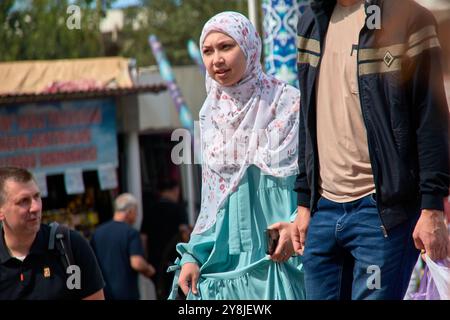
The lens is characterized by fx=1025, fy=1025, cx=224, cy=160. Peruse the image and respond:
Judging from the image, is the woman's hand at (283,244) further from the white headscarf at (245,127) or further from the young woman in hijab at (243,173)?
the white headscarf at (245,127)

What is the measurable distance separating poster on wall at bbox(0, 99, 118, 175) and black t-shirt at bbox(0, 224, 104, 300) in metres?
6.88

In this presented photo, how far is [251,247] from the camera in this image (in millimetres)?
4066

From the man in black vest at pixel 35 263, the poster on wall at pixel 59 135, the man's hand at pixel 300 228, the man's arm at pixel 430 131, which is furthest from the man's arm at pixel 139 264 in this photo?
the man's arm at pixel 430 131

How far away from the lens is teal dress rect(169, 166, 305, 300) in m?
4.06

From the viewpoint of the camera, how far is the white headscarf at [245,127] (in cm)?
405

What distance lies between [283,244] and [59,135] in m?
8.33

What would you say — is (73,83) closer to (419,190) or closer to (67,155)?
(67,155)

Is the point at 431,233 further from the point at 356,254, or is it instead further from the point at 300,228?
the point at 300,228

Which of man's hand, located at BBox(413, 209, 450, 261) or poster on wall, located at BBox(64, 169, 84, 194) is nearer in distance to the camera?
man's hand, located at BBox(413, 209, 450, 261)

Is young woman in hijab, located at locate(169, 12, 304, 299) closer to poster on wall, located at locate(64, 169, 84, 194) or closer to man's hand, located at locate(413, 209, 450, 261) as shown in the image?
man's hand, located at locate(413, 209, 450, 261)

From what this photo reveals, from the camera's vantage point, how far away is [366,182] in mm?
3227

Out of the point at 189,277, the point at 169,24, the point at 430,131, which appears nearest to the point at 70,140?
the point at 189,277

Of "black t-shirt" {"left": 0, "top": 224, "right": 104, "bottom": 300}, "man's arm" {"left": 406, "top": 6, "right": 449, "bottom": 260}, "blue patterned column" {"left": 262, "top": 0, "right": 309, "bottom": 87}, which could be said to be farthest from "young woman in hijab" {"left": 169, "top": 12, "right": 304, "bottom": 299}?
"blue patterned column" {"left": 262, "top": 0, "right": 309, "bottom": 87}
